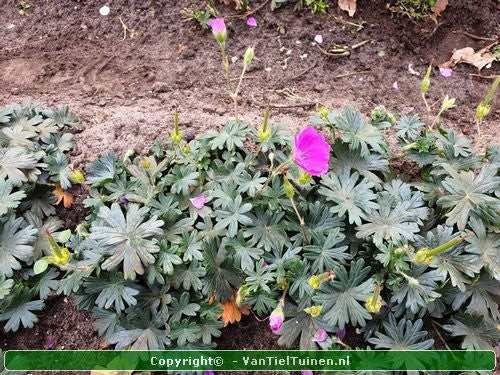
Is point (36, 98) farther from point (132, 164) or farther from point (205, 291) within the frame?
point (205, 291)

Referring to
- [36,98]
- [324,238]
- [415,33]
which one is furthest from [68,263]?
[415,33]

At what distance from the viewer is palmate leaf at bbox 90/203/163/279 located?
1.39 meters

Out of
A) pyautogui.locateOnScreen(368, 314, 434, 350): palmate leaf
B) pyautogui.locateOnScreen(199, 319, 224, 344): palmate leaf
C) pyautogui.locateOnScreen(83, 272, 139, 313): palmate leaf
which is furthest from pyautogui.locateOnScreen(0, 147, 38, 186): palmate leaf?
pyautogui.locateOnScreen(368, 314, 434, 350): palmate leaf

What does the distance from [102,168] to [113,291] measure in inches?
18.1

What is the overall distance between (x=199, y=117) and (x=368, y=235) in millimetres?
944

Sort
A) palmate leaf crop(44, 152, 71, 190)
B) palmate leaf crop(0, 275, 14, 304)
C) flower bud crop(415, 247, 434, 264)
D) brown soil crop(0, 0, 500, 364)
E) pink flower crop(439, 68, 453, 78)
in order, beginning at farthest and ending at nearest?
1. pink flower crop(439, 68, 453, 78)
2. brown soil crop(0, 0, 500, 364)
3. palmate leaf crop(44, 152, 71, 190)
4. palmate leaf crop(0, 275, 14, 304)
5. flower bud crop(415, 247, 434, 264)

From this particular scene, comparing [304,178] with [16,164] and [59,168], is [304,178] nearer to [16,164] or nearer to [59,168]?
[59,168]

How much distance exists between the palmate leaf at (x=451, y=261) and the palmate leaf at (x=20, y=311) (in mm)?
1257

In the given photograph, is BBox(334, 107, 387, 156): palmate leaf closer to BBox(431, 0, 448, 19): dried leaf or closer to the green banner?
the green banner

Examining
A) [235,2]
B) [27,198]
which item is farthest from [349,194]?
[235,2]

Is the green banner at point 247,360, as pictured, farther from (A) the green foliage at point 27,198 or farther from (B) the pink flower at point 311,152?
(B) the pink flower at point 311,152

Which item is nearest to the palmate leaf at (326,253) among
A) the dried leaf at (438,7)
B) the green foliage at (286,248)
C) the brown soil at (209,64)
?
the green foliage at (286,248)

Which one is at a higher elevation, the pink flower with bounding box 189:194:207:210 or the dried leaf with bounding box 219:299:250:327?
the pink flower with bounding box 189:194:207:210

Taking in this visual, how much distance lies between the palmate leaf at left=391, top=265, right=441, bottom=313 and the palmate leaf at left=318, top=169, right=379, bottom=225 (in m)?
0.22
